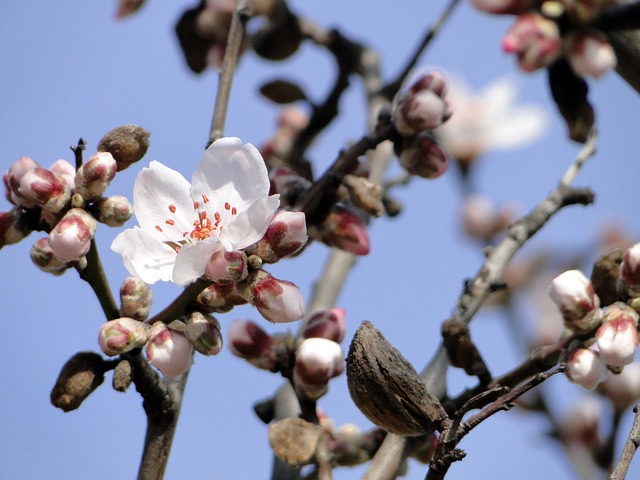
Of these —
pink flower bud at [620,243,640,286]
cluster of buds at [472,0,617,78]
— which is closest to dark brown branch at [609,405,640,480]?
pink flower bud at [620,243,640,286]

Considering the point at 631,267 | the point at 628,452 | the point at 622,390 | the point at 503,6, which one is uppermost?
the point at 503,6

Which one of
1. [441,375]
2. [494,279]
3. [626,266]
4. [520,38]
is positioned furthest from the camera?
[520,38]

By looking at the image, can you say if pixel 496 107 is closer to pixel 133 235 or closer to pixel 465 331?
pixel 465 331

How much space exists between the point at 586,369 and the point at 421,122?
557 millimetres

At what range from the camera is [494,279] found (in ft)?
6.85

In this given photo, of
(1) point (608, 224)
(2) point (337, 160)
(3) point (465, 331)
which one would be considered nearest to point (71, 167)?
(2) point (337, 160)

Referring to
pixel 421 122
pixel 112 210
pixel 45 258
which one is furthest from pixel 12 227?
pixel 421 122

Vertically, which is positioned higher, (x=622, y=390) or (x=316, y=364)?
(x=316, y=364)

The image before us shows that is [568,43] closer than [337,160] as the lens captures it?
No

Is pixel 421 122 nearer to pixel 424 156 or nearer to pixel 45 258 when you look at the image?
pixel 424 156

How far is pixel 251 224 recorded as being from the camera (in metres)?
1.45

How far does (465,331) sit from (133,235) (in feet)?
2.19

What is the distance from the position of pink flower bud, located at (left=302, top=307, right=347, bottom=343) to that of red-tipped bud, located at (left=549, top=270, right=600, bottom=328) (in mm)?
410

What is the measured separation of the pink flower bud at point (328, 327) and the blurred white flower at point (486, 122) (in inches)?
89.2
